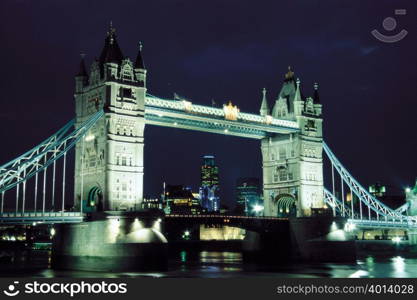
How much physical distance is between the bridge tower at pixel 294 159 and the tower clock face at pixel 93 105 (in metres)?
23.3

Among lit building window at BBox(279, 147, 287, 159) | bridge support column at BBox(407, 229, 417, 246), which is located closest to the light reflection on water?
lit building window at BBox(279, 147, 287, 159)

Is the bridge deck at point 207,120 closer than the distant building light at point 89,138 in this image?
No

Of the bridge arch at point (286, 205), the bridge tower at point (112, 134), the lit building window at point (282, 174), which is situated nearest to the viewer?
the bridge tower at point (112, 134)

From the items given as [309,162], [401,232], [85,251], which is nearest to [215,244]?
[401,232]

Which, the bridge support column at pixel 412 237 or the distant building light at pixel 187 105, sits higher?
the distant building light at pixel 187 105

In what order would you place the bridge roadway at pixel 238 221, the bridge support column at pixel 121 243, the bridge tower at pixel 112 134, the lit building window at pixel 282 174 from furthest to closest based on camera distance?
the lit building window at pixel 282 174
the bridge roadway at pixel 238 221
the bridge tower at pixel 112 134
the bridge support column at pixel 121 243

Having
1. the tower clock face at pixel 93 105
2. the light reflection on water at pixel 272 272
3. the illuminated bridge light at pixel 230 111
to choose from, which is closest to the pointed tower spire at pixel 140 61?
the tower clock face at pixel 93 105

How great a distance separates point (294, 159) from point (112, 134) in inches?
964

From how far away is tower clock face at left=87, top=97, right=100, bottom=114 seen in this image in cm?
5578

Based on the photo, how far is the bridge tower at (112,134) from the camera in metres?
53.7

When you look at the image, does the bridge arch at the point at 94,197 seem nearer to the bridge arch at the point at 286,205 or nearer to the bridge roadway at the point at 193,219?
the bridge roadway at the point at 193,219

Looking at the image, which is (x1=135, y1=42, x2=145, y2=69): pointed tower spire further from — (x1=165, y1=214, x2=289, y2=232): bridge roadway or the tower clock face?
(x1=165, y1=214, x2=289, y2=232): bridge roadway

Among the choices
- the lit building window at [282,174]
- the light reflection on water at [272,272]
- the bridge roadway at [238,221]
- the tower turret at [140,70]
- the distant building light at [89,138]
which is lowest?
the light reflection on water at [272,272]

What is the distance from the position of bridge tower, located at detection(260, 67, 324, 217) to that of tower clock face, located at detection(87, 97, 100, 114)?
23.3 m
